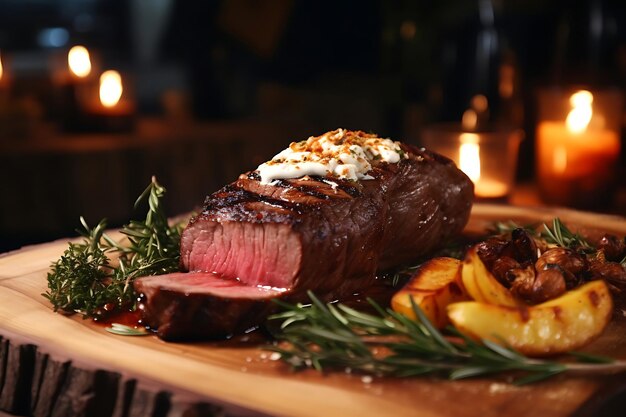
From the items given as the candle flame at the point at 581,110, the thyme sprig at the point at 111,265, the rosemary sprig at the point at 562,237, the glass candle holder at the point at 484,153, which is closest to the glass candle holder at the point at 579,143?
the candle flame at the point at 581,110

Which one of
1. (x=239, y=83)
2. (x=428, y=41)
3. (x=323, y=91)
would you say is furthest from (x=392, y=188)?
(x=239, y=83)

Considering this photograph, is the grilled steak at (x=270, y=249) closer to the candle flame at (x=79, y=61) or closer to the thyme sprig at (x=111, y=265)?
the thyme sprig at (x=111, y=265)

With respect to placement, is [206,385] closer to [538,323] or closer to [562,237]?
[538,323]

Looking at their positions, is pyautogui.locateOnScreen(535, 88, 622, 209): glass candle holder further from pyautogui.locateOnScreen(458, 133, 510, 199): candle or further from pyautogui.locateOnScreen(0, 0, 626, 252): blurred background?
pyautogui.locateOnScreen(458, 133, 510, 199): candle

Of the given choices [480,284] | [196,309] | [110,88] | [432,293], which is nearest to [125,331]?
[196,309]

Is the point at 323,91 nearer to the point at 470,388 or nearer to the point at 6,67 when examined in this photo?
the point at 6,67

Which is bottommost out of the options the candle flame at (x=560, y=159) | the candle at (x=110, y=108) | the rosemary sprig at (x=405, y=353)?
the rosemary sprig at (x=405, y=353)
